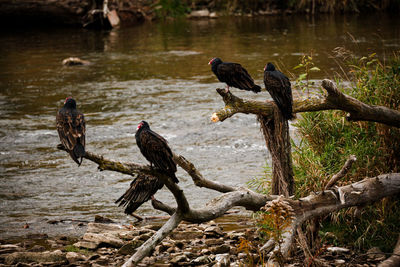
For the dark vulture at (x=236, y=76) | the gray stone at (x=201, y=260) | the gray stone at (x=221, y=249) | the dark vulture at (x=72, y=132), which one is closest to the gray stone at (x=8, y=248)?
the dark vulture at (x=72, y=132)

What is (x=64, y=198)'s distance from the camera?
305 inches

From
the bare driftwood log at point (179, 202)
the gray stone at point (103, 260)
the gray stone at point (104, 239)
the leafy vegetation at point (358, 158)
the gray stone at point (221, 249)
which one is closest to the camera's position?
the bare driftwood log at point (179, 202)

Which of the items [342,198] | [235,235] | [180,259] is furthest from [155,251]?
[342,198]

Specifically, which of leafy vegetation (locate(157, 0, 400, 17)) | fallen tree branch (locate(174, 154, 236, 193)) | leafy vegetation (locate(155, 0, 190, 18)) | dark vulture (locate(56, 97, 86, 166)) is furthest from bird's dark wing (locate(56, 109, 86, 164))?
leafy vegetation (locate(155, 0, 190, 18))

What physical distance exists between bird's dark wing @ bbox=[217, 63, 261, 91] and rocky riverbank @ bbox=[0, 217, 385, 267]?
162 cm

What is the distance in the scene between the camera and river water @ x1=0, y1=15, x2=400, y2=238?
25.9 ft

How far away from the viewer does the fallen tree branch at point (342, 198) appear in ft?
16.7

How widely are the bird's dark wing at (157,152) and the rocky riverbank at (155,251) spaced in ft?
3.30

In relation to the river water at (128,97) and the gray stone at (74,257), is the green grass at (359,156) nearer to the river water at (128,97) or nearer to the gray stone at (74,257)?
the river water at (128,97)

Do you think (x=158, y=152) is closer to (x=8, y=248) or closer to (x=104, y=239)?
(x=104, y=239)

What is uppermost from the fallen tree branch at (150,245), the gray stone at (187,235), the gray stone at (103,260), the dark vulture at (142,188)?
the fallen tree branch at (150,245)

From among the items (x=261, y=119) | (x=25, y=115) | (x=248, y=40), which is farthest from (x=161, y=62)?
(x=261, y=119)

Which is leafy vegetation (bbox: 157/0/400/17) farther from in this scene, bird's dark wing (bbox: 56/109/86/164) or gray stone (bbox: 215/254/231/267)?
bird's dark wing (bbox: 56/109/86/164)

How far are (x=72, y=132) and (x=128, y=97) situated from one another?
8.13 m
